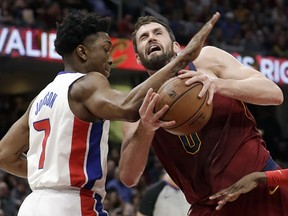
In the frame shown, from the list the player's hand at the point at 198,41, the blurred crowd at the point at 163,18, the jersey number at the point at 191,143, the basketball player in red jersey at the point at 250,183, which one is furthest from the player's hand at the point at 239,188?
the blurred crowd at the point at 163,18

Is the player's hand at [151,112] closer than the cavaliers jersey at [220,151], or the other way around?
the player's hand at [151,112]

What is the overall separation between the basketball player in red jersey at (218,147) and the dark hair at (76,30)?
431mm

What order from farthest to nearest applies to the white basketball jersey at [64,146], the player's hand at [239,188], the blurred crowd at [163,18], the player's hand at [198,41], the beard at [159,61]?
the blurred crowd at [163,18]
the beard at [159,61]
the player's hand at [239,188]
the white basketball jersey at [64,146]
the player's hand at [198,41]

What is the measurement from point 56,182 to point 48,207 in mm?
142

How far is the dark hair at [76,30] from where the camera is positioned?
427 cm

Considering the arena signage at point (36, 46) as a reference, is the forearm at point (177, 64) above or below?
above

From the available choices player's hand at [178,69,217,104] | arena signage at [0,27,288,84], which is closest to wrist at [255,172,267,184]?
player's hand at [178,69,217,104]

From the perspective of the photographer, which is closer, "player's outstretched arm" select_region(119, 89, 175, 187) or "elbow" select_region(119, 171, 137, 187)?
"player's outstretched arm" select_region(119, 89, 175, 187)

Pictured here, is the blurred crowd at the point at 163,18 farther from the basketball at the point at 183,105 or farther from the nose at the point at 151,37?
the basketball at the point at 183,105

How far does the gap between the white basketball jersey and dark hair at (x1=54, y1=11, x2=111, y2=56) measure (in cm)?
18

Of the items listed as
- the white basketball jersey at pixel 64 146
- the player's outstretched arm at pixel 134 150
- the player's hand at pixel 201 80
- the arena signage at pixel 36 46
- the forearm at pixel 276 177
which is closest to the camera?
the player's hand at pixel 201 80

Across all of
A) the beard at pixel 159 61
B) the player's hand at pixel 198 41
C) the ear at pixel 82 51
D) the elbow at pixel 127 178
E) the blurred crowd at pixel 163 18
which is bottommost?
the blurred crowd at pixel 163 18

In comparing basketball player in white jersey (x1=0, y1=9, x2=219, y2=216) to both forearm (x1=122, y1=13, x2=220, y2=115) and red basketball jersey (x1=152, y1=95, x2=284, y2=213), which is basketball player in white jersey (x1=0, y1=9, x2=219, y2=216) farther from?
red basketball jersey (x1=152, y1=95, x2=284, y2=213)

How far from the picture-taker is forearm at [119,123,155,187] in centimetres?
444
